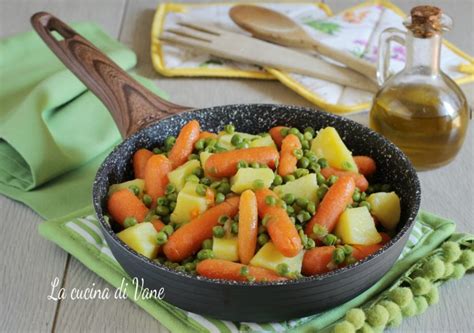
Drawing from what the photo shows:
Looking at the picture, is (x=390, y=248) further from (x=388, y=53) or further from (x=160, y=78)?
(x=160, y=78)

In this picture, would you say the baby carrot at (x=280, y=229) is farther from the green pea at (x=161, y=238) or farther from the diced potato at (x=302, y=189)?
the green pea at (x=161, y=238)

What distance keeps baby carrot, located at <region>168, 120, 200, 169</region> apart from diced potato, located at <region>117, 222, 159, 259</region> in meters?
0.25

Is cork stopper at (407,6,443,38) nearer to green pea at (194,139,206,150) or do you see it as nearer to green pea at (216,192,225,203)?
green pea at (194,139,206,150)

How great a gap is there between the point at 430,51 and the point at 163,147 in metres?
0.78

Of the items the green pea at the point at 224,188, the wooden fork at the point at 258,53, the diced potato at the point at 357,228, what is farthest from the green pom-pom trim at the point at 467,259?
the wooden fork at the point at 258,53

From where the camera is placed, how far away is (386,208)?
165 centimetres

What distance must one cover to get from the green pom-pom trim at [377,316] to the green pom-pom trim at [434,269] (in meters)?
0.18

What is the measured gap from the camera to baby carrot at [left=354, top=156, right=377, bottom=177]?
179 cm

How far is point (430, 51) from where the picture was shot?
2.03 metres

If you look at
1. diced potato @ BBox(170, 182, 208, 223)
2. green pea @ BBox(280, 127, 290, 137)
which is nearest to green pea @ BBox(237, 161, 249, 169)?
diced potato @ BBox(170, 182, 208, 223)

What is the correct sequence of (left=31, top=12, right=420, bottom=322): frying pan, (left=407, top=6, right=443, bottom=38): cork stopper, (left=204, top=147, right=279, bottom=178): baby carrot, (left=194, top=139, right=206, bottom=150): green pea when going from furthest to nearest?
(left=407, top=6, right=443, bottom=38): cork stopper → (left=194, top=139, right=206, bottom=150): green pea → (left=204, top=147, right=279, bottom=178): baby carrot → (left=31, top=12, right=420, bottom=322): frying pan

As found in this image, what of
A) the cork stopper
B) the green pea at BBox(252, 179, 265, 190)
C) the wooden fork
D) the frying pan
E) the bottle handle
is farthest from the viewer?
the wooden fork

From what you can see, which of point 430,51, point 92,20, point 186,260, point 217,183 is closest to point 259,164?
point 217,183

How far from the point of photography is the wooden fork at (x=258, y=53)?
2488 mm
